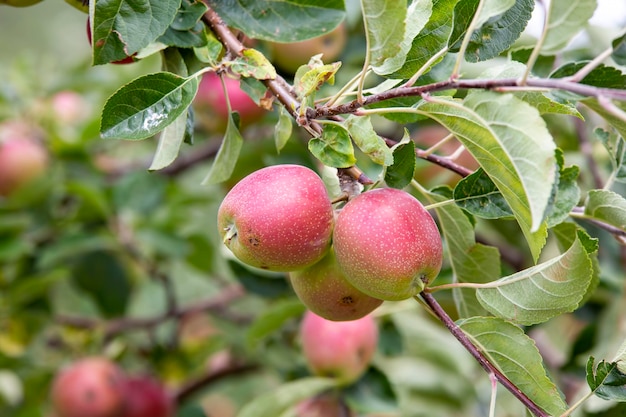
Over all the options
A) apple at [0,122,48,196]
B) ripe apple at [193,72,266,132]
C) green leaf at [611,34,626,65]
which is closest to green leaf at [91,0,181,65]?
green leaf at [611,34,626,65]

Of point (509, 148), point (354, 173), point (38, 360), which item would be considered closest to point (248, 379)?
point (38, 360)

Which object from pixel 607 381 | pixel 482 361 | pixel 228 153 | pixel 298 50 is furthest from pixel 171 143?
pixel 298 50

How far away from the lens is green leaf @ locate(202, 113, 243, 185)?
815 mm

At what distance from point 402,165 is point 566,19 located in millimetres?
187

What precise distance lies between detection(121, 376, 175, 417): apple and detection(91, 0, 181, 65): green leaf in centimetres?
108

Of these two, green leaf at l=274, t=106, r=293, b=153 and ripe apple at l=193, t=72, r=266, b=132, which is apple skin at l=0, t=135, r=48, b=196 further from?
green leaf at l=274, t=106, r=293, b=153

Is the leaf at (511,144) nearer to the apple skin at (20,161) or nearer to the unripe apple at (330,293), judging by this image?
the unripe apple at (330,293)

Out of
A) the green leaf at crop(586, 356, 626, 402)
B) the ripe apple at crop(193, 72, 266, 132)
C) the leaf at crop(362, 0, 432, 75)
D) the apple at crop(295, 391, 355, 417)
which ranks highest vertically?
the leaf at crop(362, 0, 432, 75)

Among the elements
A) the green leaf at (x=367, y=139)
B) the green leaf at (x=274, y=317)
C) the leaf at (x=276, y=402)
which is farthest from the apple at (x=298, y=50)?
the green leaf at (x=367, y=139)

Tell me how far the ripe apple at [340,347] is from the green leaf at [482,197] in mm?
653

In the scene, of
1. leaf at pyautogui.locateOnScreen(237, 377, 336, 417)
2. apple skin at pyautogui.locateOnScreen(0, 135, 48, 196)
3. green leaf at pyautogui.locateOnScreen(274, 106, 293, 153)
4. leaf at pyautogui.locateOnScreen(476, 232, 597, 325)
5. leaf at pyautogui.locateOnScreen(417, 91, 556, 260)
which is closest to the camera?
leaf at pyautogui.locateOnScreen(417, 91, 556, 260)

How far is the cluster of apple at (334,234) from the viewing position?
2.16ft

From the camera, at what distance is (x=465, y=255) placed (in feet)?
2.60

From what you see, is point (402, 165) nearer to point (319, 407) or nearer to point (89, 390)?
point (319, 407)
